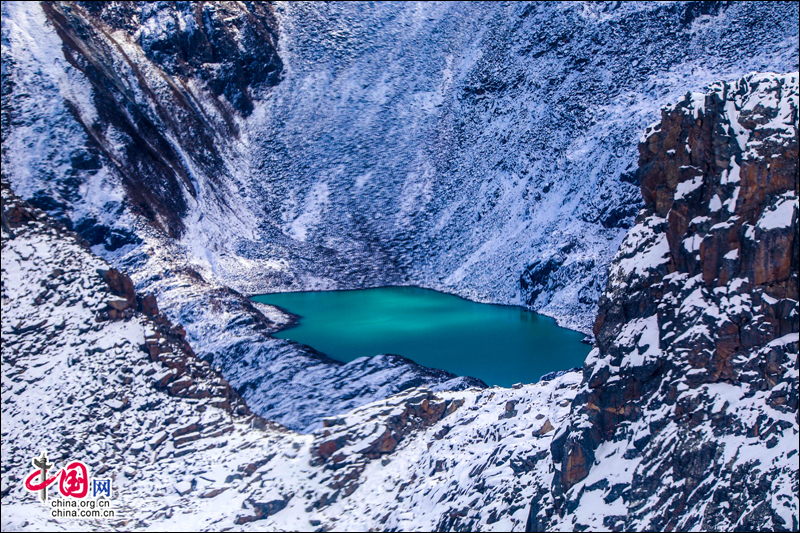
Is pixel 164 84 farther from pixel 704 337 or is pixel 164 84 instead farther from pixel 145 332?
pixel 704 337

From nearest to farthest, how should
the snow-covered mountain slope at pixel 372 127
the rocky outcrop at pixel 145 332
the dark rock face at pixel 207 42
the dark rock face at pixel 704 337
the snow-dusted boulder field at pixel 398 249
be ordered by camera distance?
A: the dark rock face at pixel 704 337 < the snow-dusted boulder field at pixel 398 249 < the rocky outcrop at pixel 145 332 < the snow-covered mountain slope at pixel 372 127 < the dark rock face at pixel 207 42

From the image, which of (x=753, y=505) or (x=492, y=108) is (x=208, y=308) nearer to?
(x=492, y=108)

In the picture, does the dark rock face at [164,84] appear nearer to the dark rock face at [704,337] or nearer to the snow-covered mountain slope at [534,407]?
the snow-covered mountain slope at [534,407]

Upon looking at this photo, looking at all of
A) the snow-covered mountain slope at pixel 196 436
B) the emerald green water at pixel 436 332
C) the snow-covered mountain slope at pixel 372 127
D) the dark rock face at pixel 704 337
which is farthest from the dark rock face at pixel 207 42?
the dark rock face at pixel 704 337

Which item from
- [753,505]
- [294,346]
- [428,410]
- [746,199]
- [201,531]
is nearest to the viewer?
[753,505]

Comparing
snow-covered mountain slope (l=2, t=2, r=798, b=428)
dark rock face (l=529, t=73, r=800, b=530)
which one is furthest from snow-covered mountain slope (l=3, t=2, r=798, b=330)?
dark rock face (l=529, t=73, r=800, b=530)

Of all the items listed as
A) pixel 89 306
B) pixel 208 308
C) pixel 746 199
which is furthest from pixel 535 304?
pixel 746 199

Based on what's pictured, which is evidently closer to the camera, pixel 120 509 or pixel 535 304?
pixel 120 509

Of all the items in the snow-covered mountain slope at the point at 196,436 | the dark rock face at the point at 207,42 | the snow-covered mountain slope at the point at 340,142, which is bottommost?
the snow-covered mountain slope at the point at 196,436
